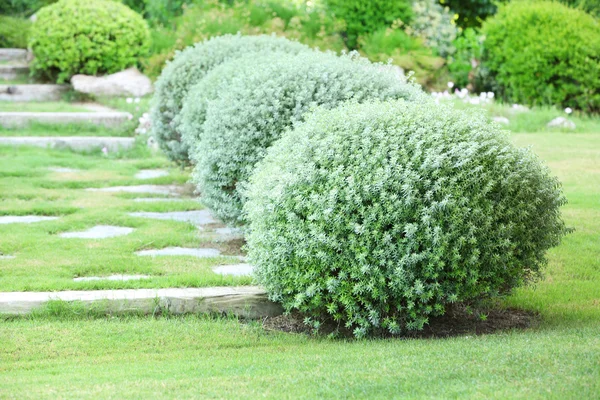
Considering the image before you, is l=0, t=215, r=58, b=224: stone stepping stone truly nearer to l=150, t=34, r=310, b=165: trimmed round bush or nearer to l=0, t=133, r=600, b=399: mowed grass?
l=150, t=34, r=310, b=165: trimmed round bush

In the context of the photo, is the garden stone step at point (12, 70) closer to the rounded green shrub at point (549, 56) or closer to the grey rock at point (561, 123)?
the rounded green shrub at point (549, 56)

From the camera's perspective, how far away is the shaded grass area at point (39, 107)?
35.2ft

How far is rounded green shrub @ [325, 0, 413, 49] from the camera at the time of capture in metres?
14.1

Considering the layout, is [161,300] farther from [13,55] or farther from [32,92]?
[13,55]

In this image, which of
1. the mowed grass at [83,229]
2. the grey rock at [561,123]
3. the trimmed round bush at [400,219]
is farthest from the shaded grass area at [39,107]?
the trimmed round bush at [400,219]

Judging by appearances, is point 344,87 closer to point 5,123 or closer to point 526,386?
point 526,386

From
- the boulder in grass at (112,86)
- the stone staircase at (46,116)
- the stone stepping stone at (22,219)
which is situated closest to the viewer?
the stone stepping stone at (22,219)

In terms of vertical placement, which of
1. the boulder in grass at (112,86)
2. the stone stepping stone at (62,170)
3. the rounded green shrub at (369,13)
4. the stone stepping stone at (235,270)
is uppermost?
the rounded green shrub at (369,13)

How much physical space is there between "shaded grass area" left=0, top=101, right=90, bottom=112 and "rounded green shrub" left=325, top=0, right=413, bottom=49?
5.24m

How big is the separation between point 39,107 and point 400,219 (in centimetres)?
824

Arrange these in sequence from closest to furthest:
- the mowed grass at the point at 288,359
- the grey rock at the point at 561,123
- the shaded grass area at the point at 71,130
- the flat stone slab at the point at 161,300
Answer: the mowed grass at the point at 288,359 < the flat stone slab at the point at 161,300 < the shaded grass area at the point at 71,130 < the grey rock at the point at 561,123

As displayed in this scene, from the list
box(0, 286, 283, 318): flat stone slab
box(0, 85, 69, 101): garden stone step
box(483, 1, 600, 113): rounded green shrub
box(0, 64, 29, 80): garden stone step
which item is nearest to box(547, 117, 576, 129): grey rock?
box(483, 1, 600, 113): rounded green shrub

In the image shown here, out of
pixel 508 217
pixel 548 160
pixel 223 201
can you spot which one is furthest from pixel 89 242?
pixel 548 160

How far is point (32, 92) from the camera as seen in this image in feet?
38.7
